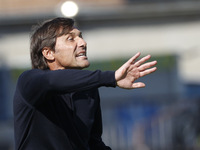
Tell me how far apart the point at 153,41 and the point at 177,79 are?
1.53 meters

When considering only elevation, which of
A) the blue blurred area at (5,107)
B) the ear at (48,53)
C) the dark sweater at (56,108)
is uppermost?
the ear at (48,53)

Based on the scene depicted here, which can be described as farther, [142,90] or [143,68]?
[142,90]

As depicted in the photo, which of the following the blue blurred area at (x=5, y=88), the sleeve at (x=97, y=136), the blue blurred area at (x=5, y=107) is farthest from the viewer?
the blue blurred area at (x=5, y=88)

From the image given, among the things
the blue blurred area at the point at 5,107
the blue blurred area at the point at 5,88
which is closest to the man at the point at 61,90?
the blue blurred area at the point at 5,107

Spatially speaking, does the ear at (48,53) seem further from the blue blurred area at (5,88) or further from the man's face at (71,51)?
the blue blurred area at (5,88)

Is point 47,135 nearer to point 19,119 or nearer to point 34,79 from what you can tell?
point 19,119

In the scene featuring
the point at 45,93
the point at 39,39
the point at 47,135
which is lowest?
the point at 47,135

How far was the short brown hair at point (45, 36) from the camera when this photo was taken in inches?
150

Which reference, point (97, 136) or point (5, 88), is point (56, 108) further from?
point (5, 88)

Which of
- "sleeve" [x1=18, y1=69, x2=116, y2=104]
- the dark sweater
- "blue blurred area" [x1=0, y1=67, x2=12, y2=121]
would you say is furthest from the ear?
"blue blurred area" [x1=0, y1=67, x2=12, y2=121]

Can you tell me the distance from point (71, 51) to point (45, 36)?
0.22 meters

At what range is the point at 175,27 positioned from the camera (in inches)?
672

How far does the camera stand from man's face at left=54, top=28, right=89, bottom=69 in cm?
376

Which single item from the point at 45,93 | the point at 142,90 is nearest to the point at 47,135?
the point at 45,93
